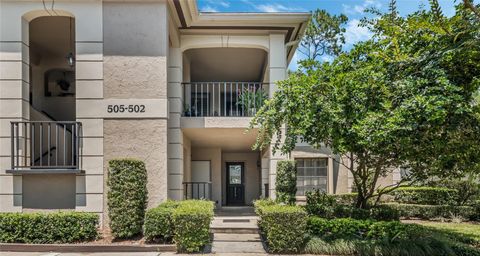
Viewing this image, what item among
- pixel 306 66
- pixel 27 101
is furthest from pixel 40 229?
pixel 306 66

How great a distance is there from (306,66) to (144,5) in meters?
4.52

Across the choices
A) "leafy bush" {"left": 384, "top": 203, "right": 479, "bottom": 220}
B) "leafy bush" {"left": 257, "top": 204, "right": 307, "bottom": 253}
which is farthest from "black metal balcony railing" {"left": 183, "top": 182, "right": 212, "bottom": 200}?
"leafy bush" {"left": 384, "top": 203, "right": 479, "bottom": 220}

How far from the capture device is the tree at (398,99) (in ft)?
14.9

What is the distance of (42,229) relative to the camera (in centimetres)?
848

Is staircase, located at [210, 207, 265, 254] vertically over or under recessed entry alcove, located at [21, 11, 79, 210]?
under

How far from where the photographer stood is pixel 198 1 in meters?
11.1

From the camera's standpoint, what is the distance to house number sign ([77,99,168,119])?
9898mm

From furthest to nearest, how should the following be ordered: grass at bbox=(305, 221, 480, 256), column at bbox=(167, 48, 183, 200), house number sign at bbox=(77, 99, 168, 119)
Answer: column at bbox=(167, 48, 183, 200) → house number sign at bbox=(77, 99, 168, 119) → grass at bbox=(305, 221, 480, 256)

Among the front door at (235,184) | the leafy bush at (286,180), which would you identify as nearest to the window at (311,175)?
the front door at (235,184)

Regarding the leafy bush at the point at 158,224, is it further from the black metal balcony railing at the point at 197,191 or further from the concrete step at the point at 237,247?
the black metal balcony railing at the point at 197,191

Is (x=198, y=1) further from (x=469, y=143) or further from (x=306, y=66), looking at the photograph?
(x=469, y=143)

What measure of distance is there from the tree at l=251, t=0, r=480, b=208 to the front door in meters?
8.41

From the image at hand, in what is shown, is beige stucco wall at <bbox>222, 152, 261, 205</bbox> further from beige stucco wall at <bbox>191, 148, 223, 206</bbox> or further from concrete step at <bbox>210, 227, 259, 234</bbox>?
concrete step at <bbox>210, 227, 259, 234</bbox>

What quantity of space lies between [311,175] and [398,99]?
34.8 ft
